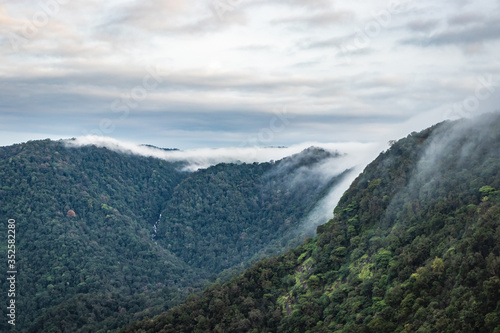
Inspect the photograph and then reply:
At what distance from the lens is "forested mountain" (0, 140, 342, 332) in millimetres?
107812

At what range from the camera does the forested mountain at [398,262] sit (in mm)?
49125

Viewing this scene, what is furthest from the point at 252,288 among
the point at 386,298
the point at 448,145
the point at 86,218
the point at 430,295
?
the point at 86,218

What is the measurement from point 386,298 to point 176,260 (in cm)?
11446

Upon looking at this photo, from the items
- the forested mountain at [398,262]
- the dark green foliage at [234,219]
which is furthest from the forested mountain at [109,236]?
the forested mountain at [398,262]

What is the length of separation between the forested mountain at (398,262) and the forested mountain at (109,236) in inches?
1171

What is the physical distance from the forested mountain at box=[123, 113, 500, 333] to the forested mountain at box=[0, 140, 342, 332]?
29.7 metres

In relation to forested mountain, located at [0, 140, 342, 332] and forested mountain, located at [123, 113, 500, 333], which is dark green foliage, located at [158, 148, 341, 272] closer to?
forested mountain, located at [0, 140, 342, 332]

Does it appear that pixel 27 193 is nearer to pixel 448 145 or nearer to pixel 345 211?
pixel 345 211
